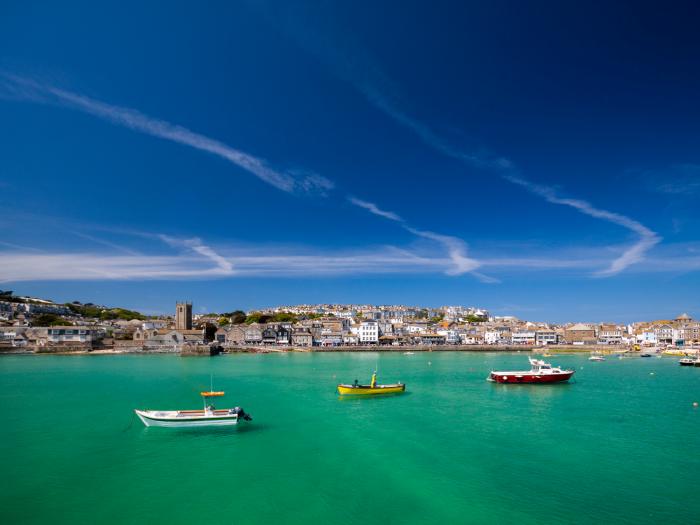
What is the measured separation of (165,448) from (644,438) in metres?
18.9

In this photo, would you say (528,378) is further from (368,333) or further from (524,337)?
(524,337)

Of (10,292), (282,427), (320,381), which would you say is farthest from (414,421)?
(10,292)

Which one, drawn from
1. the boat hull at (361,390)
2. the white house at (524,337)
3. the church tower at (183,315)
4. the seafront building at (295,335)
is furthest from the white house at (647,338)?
the church tower at (183,315)

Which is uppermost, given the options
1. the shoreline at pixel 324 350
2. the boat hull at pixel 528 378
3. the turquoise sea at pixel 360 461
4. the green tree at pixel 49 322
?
the green tree at pixel 49 322

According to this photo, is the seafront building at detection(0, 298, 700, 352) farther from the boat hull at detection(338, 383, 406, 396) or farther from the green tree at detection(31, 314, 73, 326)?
the boat hull at detection(338, 383, 406, 396)

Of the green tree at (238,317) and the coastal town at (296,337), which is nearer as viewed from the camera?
the coastal town at (296,337)

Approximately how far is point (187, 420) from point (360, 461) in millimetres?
8071

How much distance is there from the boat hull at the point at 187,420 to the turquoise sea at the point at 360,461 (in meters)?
0.33

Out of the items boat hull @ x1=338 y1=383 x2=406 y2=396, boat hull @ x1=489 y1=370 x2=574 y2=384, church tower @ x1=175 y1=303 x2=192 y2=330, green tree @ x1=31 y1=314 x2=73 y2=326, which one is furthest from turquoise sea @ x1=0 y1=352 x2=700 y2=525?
green tree @ x1=31 y1=314 x2=73 y2=326

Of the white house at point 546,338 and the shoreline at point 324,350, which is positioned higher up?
the white house at point 546,338

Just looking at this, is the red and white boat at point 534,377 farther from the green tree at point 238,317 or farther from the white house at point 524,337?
the green tree at point 238,317

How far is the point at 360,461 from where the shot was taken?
583 inches

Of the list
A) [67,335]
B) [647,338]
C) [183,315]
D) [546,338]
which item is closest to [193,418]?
[67,335]

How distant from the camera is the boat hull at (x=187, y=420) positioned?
18500 mm
